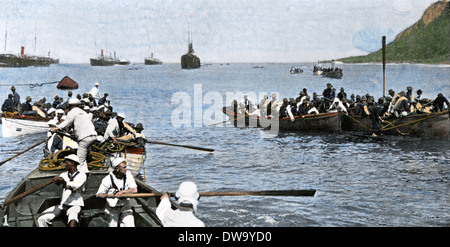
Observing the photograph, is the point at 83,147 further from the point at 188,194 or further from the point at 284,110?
the point at 284,110

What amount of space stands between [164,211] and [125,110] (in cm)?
3909

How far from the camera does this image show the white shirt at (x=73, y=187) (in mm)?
6539

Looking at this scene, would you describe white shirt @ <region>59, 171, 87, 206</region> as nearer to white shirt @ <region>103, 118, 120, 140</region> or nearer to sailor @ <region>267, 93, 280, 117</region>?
white shirt @ <region>103, 118, 120, 140</region>

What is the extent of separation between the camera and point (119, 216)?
22.4ft

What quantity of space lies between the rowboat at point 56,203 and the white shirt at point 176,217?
1.62 meters

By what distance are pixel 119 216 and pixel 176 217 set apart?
1536mm

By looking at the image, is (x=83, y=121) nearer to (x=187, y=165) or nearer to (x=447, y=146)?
(x=187, y=165)

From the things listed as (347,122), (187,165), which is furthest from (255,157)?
(347,122)

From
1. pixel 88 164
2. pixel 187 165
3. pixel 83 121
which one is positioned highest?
pixel 83 121

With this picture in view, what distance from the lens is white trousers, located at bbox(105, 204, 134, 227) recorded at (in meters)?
6.74

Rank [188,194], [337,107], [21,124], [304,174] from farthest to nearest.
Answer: [21,124]
[337,107]
[304,174]
[188,194]

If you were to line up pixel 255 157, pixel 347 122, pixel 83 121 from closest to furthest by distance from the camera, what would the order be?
1. pixel 83 121
2. pixel 255 157
3. pixel 347 122

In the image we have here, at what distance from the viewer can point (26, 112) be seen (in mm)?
23203

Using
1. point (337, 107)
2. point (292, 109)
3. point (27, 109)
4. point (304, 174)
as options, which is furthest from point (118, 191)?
point (27, 109)
